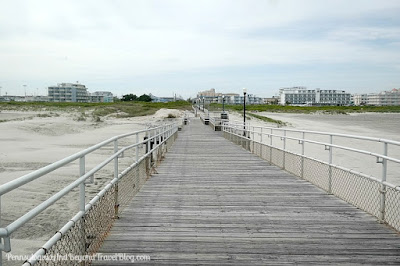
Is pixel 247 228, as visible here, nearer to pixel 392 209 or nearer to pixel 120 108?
pixel 392 209

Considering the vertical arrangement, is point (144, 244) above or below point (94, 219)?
below

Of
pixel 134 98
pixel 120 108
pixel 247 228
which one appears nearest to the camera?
pixel 247 228

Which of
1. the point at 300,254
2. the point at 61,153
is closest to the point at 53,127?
the point at 61,153

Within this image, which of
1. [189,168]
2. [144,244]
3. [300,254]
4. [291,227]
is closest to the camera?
[300,254]

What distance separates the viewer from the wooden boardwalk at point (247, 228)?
4.09 m

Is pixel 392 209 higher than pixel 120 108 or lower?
lower

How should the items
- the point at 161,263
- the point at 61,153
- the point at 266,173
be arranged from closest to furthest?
1. the point at 161,263
2. the point at 266,173
3. the point at 61,153

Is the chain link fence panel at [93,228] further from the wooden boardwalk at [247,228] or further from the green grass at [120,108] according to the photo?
the green grass at [120,108]

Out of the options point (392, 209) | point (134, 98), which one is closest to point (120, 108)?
point (134, 98)

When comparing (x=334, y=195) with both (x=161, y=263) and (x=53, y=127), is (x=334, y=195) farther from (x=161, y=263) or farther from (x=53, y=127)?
(x=53, y=127)

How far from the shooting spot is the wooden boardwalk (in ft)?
13.4

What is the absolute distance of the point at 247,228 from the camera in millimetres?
5059

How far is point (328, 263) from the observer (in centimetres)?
390

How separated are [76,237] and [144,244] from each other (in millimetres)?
770
